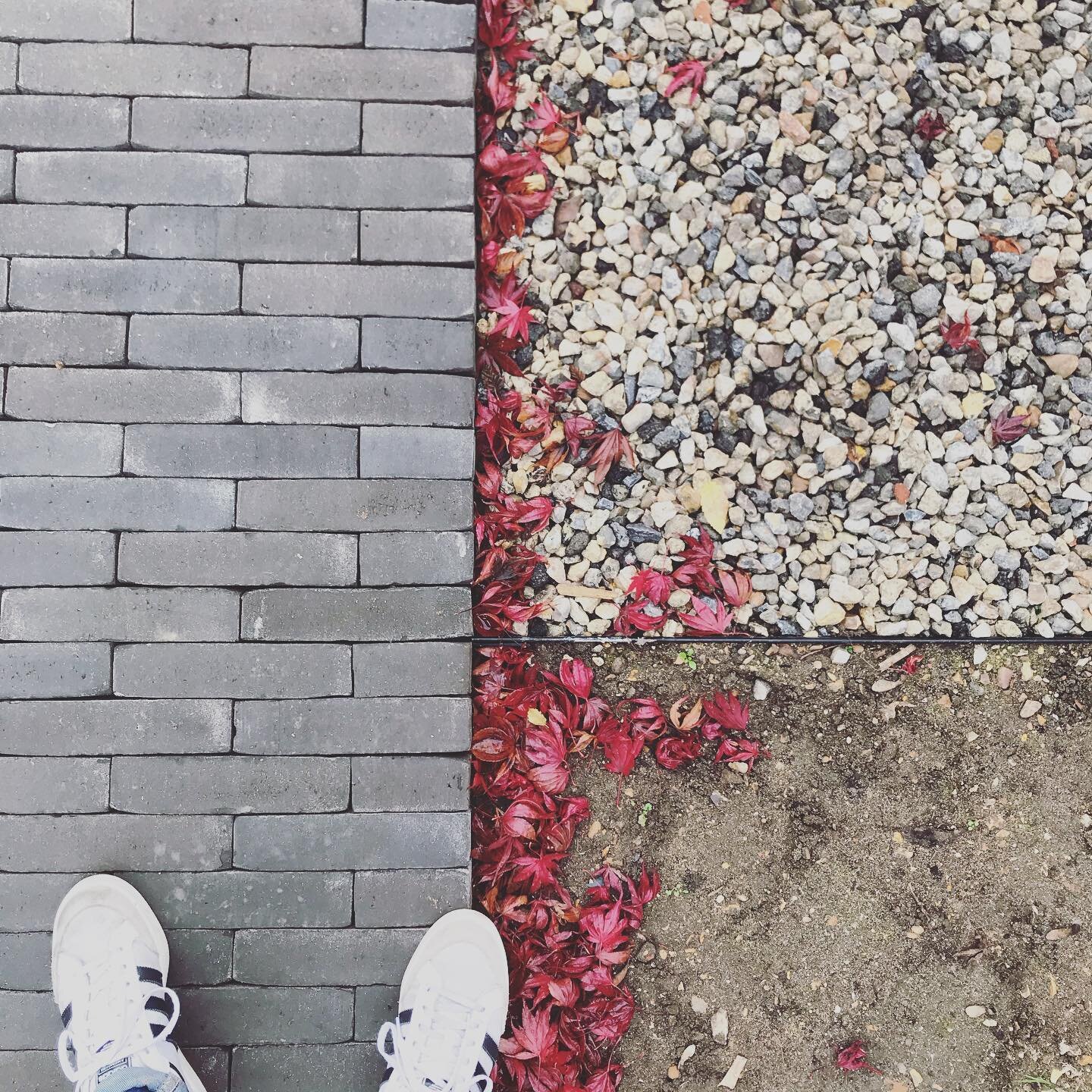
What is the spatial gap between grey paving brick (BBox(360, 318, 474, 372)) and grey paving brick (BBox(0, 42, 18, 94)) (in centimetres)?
101

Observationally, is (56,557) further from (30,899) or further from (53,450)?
(30,899)

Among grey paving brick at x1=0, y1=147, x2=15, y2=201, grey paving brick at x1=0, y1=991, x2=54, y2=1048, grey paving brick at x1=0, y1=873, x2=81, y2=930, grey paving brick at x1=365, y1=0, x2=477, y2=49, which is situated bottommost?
grey paving brick at x1=0, y1=991, x2=54, y2=1048

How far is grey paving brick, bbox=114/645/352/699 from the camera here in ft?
6.65

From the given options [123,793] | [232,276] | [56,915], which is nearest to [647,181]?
[232,276]

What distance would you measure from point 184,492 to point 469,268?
86 centimetres

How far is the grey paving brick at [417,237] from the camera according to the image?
6.82 feet

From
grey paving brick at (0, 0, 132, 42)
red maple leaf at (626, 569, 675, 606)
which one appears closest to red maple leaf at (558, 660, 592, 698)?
red maple leaf at (626, 569, 675, 606)

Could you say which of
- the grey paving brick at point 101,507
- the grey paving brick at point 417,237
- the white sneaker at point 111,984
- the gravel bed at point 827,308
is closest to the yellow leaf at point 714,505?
the gravel bed at point 827,308

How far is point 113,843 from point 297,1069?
2.22 feet

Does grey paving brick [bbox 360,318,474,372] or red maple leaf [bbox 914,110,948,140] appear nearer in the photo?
grey paving brick [bbox 360,318,474,372]

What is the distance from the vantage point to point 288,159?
2080 millimetres

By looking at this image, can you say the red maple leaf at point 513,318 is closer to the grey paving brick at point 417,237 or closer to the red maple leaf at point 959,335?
the grey paving brick at point 417,237

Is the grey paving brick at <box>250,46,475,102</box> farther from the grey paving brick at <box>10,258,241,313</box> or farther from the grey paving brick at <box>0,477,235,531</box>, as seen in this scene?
the grey paving brick at <box>0,477,235,531</box>

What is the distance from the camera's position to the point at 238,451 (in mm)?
2045
